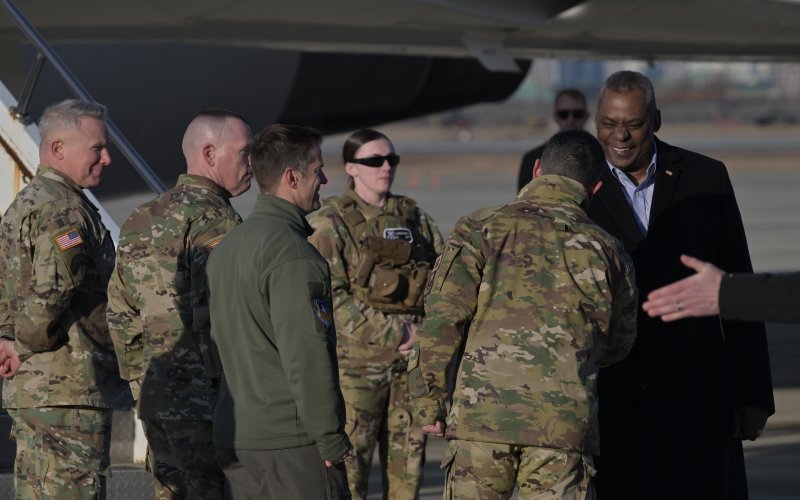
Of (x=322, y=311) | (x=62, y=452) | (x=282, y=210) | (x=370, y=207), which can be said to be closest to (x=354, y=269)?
(x=370, y=207)

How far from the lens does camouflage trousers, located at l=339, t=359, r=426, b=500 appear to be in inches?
267

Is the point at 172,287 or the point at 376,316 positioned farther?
the point at 376,316

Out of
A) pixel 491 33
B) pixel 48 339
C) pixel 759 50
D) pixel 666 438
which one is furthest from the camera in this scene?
pixel 759 50

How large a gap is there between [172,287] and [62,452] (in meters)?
0.80

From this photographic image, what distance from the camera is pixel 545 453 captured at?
4512 mm

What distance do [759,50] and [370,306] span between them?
26.5ft

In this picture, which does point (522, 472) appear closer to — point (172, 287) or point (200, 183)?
point (172, 287)

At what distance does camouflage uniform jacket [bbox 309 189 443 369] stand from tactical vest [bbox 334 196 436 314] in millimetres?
12

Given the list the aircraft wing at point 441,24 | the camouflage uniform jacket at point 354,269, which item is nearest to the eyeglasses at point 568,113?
the aircraft wing at point 441,24

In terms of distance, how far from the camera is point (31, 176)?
24.2ft

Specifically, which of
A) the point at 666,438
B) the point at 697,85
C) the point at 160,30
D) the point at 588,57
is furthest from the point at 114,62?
the point at 697,85

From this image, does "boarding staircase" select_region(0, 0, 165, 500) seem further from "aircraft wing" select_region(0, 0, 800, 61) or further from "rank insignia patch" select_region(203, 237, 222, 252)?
"aircraft wing" select_region(0, 0, 800, 61)

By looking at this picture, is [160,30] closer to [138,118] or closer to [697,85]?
[138,118]

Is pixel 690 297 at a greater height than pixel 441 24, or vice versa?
pixel 441 24
